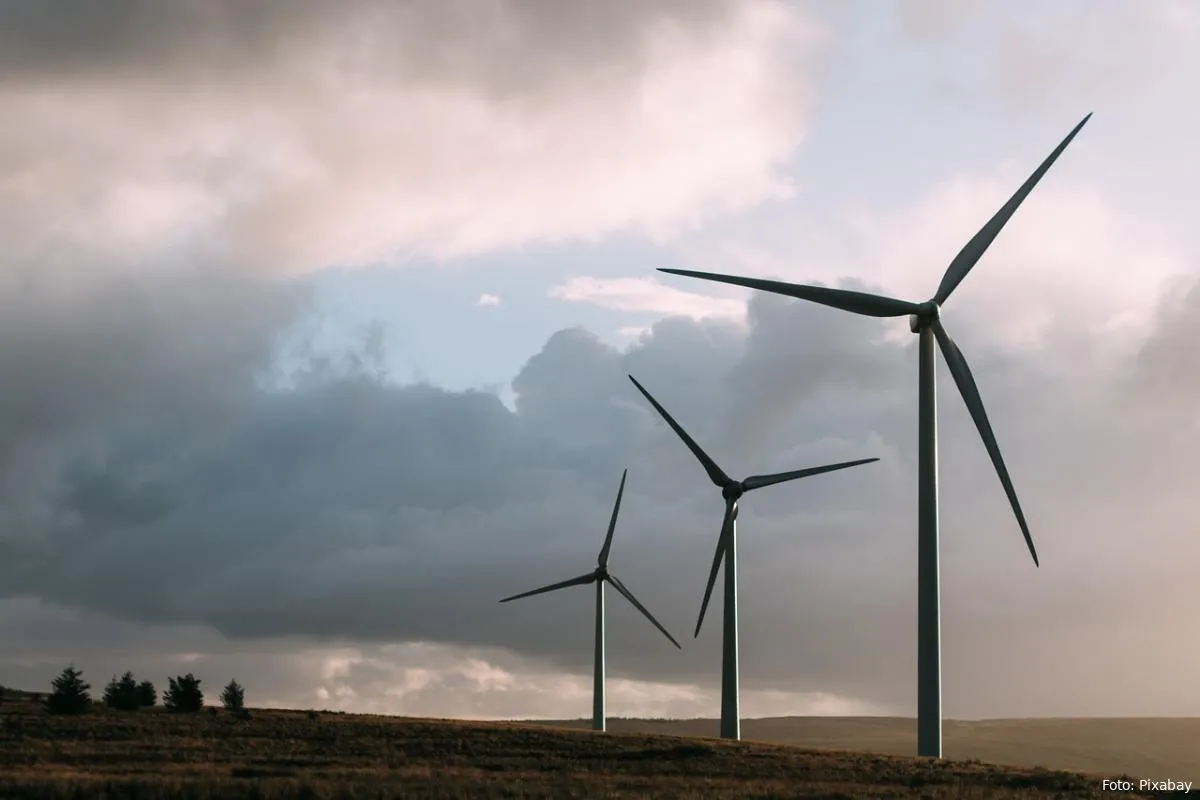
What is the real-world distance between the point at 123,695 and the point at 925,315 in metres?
70.6

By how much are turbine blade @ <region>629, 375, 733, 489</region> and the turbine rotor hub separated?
3240cm

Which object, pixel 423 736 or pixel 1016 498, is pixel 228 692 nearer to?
pixel 423 736

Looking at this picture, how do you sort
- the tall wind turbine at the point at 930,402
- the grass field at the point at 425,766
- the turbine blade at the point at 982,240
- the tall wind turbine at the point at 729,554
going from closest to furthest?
the grass field at the point at 425,766, the tall wind turbine at the point at 930,402, the turbine blade at the point at 982,240, the tall wind turbine at the point at 729,554

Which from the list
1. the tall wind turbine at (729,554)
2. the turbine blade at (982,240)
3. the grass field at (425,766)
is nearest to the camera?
the grass field at (425,766)

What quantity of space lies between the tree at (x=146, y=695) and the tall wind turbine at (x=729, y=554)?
44.8 m

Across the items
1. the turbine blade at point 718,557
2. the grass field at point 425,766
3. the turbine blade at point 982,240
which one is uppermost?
the turbine blade at point 982,240

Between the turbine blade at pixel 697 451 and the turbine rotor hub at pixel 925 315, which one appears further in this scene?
the turbine blade at pixel 697 451

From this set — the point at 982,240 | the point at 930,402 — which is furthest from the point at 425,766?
the point at 982,240

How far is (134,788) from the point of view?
2251 inches

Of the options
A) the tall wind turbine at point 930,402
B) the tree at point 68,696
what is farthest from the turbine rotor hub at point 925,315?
the tree at point 68,696

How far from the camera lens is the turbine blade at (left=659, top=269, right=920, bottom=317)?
79625mm

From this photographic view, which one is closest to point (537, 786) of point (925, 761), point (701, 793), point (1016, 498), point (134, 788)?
point (701, 793)

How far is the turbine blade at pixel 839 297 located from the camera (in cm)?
7962

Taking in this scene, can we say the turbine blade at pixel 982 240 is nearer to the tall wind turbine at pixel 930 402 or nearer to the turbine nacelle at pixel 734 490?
the tall wind turbine at pixel 930 402
